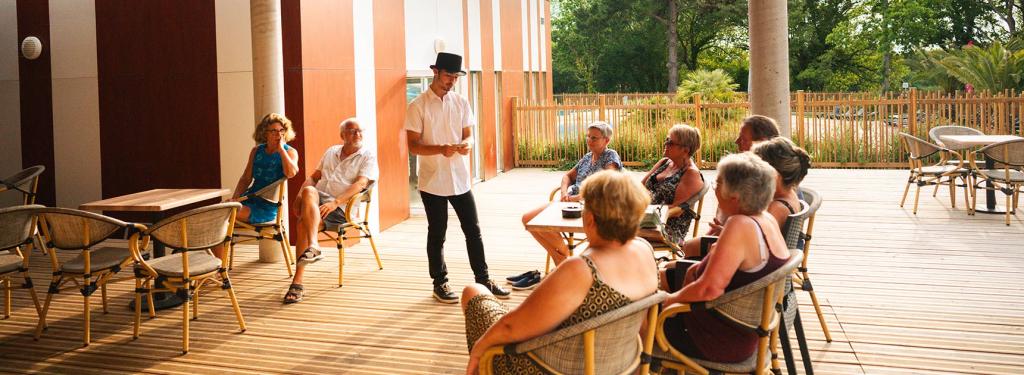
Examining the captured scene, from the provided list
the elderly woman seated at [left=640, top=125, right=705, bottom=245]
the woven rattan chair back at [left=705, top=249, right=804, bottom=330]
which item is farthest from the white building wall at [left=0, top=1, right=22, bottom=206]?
the woven rattan chair back at [left=705, top=249, right=804, bottom=330]

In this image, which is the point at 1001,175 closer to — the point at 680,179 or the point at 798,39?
the point at 680,179

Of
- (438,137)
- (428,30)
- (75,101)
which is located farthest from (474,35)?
(438,137)

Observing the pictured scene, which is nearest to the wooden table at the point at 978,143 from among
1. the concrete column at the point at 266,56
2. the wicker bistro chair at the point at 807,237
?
the wicker bistro chair at the point at 807,237

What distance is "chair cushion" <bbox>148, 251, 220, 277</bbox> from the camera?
455cm

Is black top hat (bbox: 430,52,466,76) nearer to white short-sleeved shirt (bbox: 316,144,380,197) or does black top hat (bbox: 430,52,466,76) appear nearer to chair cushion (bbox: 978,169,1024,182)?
white short-sleeved shirt (bbox: 316,144,380,197)

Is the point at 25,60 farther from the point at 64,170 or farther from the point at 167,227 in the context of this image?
the point at 167,227

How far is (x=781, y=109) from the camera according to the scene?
6.09 m

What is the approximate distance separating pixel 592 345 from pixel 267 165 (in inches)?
173

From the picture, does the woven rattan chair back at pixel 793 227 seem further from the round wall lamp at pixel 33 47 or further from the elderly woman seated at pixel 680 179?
the round wall lamp at pixel 33 47

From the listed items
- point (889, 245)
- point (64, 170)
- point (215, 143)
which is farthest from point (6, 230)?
point (889, 245)

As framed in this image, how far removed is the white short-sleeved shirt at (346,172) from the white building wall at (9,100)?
13.9 feet

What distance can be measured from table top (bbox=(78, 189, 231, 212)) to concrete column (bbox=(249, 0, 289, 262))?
3.32 ft

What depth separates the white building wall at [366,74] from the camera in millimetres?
8125

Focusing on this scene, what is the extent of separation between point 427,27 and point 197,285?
6590mm
